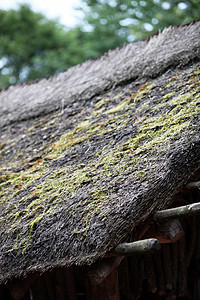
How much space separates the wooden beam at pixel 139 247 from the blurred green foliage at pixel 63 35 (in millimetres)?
10003

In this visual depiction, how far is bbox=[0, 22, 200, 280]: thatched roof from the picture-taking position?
2.62 m

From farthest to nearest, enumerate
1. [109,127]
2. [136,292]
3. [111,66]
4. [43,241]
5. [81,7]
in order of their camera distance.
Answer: [81,7] → [111,66] → [109,127] → [136,292] → [43,241]

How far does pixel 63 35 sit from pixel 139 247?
15.5 metres

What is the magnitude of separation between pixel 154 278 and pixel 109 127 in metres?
1.37

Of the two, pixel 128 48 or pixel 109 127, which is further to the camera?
pixel 128 48

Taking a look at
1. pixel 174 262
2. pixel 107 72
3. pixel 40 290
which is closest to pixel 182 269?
pixel 174 262

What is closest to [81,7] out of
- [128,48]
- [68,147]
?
[128,48]

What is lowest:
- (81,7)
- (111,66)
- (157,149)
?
(157,149)

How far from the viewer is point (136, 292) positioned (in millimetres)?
3525

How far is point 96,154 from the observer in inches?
135

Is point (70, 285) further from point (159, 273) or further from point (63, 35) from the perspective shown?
point (63, 35)

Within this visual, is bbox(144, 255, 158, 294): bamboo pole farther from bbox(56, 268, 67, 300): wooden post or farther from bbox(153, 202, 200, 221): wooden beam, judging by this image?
bbox(153, 202, 200, 221): wooden beam

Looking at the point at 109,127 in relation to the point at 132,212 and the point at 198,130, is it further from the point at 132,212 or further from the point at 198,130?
the point at 132,212

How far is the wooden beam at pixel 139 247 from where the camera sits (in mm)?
2371
